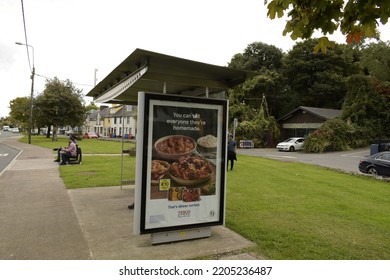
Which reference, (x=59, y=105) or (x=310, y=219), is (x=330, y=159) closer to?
(x=310, y=219)

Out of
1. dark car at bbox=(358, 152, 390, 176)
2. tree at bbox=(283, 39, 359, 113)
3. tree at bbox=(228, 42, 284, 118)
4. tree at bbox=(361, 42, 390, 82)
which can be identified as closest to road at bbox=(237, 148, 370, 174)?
dark car at bbox=(358, 152, 390, 176)

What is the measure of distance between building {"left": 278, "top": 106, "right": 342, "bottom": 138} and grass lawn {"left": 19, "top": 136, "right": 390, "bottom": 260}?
86.8 ft

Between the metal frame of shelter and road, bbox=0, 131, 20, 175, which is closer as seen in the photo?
the metal frame of shelter

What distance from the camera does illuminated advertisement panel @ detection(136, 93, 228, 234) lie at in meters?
4.69

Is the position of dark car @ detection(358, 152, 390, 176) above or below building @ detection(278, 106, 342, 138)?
below

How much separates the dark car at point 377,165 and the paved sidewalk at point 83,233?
11.5 metres

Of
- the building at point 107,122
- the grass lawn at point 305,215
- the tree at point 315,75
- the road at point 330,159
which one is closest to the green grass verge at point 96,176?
the grass lawn at point 305,215

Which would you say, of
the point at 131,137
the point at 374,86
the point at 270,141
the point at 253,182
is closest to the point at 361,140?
the point at 374,86

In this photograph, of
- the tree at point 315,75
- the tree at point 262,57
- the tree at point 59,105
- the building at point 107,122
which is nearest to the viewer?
the tree at point 59,105

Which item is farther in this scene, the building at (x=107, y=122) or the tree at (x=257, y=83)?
the building at (x=107, y=122)

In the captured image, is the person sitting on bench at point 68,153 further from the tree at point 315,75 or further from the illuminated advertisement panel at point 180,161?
the tree at point 315,75

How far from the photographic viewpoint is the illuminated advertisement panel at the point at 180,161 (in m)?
4.69

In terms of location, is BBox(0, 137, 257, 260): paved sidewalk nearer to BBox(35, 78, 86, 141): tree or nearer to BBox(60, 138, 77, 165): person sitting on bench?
BBox(60, 138, 77, 165): person sitting on bench

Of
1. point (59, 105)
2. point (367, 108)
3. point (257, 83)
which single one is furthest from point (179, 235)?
point (257, 83)
